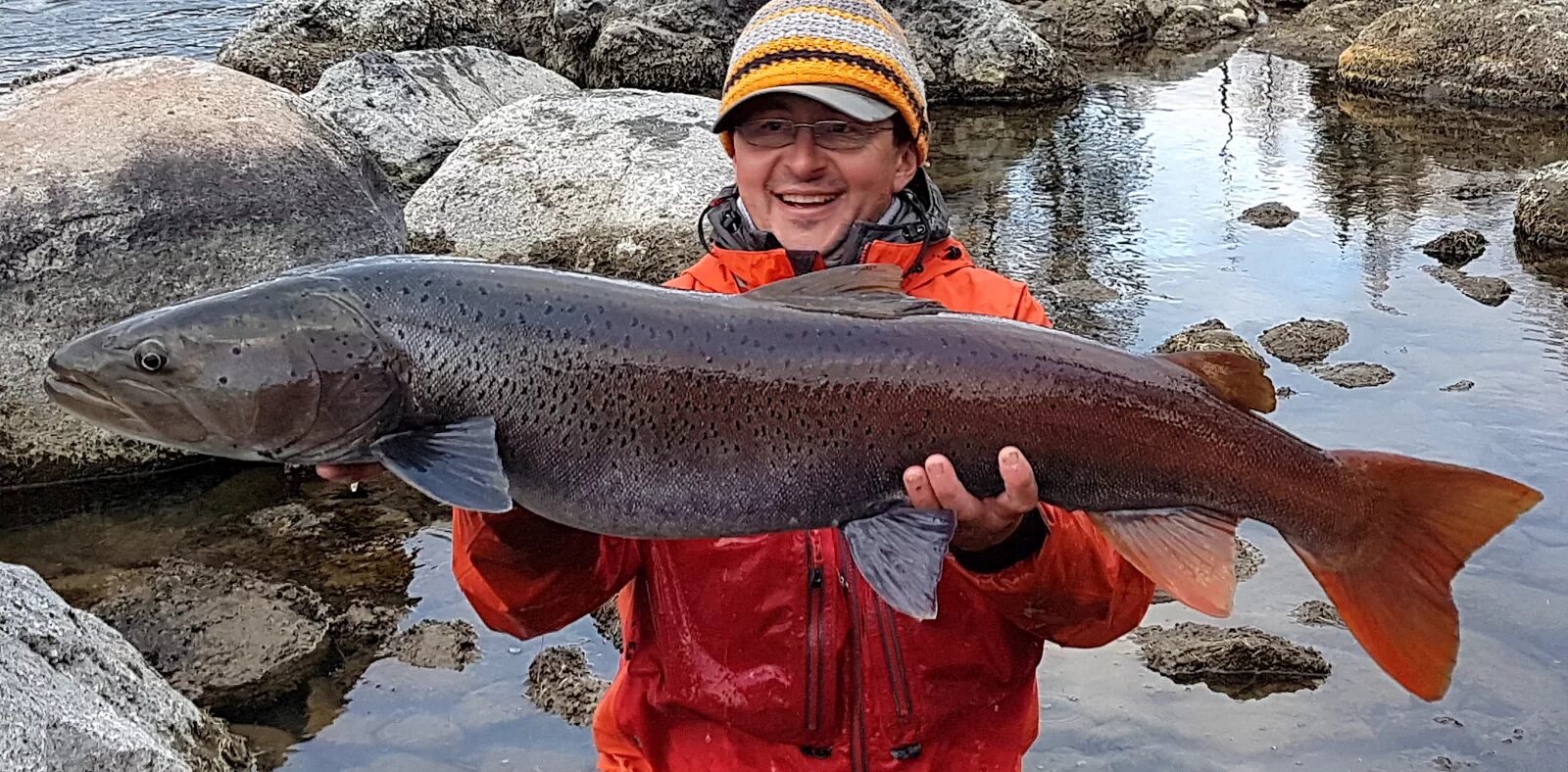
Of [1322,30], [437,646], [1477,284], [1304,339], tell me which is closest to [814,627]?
[437,646]

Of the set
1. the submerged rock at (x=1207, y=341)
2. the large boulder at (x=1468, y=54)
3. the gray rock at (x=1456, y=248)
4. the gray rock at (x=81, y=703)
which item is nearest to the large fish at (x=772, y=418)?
the gray rock at (x=81, y=703)

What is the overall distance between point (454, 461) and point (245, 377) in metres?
0.43

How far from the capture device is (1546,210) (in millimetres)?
11102

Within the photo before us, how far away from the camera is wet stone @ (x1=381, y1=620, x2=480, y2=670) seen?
19.0 ft

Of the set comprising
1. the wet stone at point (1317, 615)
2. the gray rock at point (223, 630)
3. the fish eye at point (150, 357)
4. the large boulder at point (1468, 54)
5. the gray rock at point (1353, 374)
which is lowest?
the large boulder at point (1468, 54)

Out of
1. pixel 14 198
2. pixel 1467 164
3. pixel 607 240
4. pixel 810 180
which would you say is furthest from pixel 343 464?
pixel 1467 164

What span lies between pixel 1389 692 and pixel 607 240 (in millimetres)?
5675

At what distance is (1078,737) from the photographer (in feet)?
17.1

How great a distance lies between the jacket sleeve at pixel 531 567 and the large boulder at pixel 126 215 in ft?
15.5

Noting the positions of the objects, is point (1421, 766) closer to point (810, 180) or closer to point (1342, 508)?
point (1342, 508)

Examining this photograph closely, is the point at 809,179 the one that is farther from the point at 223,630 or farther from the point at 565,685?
the point at 223,630

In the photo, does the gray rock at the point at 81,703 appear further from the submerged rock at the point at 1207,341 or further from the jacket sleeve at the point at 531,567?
the submerged rock at the point at 1207,341

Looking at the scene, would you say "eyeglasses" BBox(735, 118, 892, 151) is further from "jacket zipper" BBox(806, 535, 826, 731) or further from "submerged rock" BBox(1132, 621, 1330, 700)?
Result: "submerged rock" BBox(1132, 621, 1330, 700)

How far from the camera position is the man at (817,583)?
3191 millimetres
